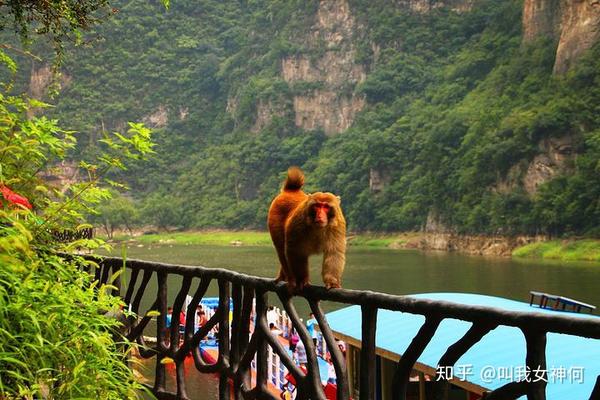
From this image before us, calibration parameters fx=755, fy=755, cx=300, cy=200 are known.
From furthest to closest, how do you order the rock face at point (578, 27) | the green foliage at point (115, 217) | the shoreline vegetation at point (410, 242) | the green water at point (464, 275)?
the green foliage at point (115, 217) < the rock face at point (578, 27) < the shoreline vegetation at point (410, 242) < the green water at point (464, 275)

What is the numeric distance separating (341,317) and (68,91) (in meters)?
116

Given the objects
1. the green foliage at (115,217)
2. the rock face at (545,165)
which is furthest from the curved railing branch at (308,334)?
the green foliage at (115,217)

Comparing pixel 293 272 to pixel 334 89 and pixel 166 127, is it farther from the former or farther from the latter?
pixel 166 127

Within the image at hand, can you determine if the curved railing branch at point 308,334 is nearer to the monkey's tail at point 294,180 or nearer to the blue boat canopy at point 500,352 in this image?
the monkey's tail at point 294,180

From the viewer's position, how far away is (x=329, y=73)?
9850 cm

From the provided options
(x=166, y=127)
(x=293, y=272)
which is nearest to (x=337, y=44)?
(x=166, y=127)

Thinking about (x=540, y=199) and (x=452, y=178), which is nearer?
(x=540, y=199)

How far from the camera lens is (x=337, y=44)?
100625 mm

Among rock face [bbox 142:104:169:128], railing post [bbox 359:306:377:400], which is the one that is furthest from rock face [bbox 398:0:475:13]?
railing post [bbox 359:306:377:400]

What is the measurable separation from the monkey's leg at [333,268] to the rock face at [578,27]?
52.5 metres

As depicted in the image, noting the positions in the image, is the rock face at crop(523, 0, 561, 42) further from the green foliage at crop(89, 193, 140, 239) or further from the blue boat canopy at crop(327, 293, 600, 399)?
the blue boat canopy at crop(327, 293, 600, 399)

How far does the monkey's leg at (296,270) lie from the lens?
2.88 meters

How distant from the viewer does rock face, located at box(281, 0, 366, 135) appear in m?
93.9

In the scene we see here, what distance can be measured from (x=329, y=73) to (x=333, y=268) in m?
97.2
